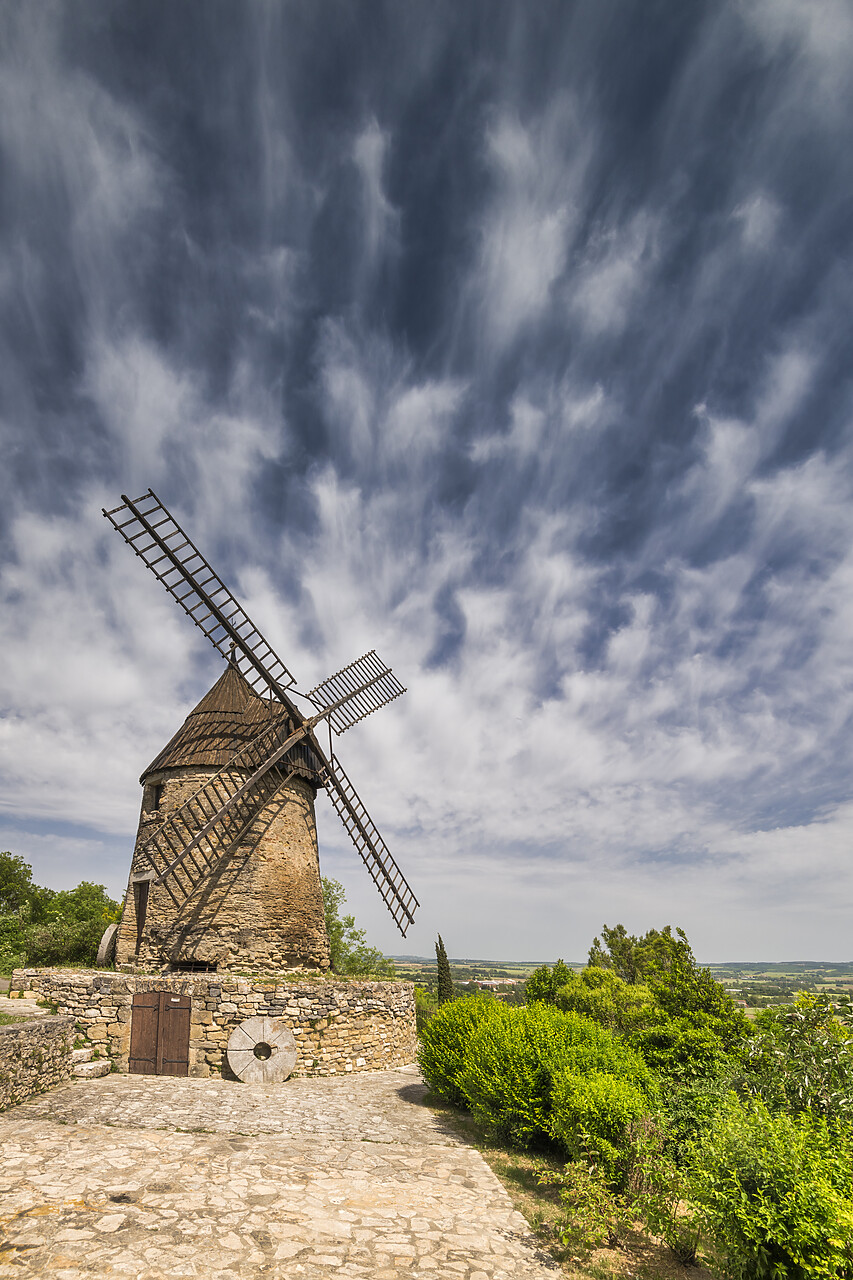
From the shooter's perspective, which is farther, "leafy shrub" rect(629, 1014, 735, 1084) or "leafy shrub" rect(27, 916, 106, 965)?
"leafy shrub" rect(27, 916, 106, 965)

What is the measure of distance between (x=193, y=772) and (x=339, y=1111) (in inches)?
332

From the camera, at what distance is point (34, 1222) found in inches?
195

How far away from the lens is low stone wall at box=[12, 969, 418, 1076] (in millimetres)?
11680

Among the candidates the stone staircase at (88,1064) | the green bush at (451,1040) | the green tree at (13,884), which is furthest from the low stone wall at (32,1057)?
the green tree at (13,884)

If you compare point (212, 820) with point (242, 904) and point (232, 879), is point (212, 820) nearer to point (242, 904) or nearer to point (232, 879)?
point (232, 879)

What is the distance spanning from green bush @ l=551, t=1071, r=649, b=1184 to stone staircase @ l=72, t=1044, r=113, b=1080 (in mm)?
9111

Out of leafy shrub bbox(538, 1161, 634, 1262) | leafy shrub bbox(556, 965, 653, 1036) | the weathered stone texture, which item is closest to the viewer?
leafy shrub bbox(538, 1161, 634, 1262)

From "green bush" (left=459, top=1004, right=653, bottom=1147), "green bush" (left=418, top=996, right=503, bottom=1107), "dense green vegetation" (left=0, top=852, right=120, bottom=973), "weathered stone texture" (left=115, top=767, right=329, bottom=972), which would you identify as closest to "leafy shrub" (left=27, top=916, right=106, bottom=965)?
"dense green vegetation" (left=0, top=852, right=120, bottom=973)

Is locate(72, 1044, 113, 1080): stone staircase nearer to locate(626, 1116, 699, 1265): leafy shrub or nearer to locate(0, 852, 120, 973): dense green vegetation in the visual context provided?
locate(0, 852, 120, 973): dense green vegetation

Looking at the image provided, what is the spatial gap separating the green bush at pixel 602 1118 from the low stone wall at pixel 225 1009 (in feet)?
24.0

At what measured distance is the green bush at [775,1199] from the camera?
386cm

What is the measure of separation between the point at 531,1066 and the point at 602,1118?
2.16 meters

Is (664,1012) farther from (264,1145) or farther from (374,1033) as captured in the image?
(374,1033)


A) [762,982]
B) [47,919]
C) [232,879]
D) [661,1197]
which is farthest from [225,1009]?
[762,982]
